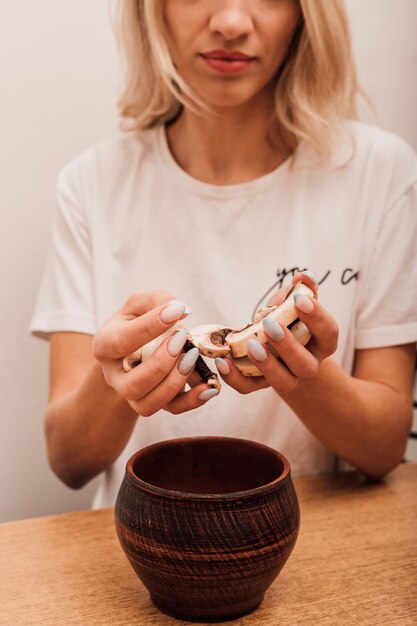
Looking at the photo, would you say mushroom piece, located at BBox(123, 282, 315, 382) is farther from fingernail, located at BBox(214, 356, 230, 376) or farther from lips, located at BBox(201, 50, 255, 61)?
lips, located at BBox(201, 50, 255, 61)

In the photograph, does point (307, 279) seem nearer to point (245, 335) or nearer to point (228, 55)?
point (245, 335)

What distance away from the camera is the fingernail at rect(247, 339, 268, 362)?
684mm

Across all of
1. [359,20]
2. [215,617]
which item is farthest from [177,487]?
[359,20]

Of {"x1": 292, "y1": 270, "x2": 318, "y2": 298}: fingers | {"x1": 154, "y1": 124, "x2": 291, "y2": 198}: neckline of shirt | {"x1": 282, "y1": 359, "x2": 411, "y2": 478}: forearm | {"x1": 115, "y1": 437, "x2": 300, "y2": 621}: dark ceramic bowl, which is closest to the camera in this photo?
{"x1": 115, "y1": 437, "x2": 300, "y2": 621}: dark ceramic bowl

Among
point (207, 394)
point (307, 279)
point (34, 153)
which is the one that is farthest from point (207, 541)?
point (34, 153)

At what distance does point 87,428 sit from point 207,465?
300mm

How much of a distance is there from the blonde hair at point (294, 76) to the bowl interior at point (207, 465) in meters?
0.57

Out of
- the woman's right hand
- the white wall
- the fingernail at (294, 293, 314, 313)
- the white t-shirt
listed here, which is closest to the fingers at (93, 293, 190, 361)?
the woman's right hand

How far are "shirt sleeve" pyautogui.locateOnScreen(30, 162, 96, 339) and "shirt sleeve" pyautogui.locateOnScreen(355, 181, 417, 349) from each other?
0.44 m

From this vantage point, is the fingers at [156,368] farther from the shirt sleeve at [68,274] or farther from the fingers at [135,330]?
the shirt sleeve at [68,274]

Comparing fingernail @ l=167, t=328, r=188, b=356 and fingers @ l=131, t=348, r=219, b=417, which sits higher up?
fingernail @ l=167, t=328, r=188, b=356

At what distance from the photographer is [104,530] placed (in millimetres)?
870

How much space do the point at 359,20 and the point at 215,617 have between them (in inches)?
53.0

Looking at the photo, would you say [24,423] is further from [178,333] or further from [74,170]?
[178,333]
